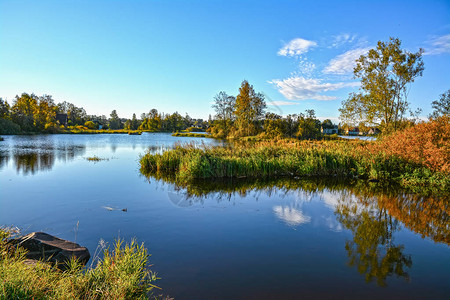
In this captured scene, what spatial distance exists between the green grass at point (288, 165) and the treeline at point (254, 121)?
20.2 meters

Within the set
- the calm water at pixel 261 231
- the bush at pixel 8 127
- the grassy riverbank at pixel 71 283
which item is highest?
the bush at pixel 8 127

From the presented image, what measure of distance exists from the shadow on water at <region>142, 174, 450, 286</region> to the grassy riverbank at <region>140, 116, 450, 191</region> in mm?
1032

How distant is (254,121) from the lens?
5859cm

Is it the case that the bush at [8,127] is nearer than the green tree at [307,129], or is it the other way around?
the green tree at [307,129]

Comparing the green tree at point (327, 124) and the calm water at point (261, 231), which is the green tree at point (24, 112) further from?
the green tree at point (327, 124)

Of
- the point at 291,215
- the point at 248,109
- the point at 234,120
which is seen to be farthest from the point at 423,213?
the point at 234,120

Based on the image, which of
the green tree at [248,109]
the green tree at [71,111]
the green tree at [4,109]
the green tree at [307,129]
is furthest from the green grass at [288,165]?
the green tree at [71,111]

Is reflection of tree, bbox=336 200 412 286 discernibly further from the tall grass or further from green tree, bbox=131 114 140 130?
green tree, bbox=131 114 140 130

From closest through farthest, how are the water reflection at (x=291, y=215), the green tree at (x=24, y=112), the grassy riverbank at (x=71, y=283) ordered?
the grassy riverbank at (x=71, y=283) < the water reflection at (x=291, y=215) < the green tree at (x=24, y=112)

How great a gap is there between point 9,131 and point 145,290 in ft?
220

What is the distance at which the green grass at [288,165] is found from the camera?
1426 centimetres

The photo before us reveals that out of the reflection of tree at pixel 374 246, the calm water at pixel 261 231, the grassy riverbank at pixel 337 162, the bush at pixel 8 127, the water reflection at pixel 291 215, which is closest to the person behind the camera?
the calm water at pixel 261 231

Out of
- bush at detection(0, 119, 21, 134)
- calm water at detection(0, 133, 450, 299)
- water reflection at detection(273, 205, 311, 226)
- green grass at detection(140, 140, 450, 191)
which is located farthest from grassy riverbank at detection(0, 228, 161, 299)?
bush at detection(0, 119, 21, 134)

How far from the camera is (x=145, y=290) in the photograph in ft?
12.9
